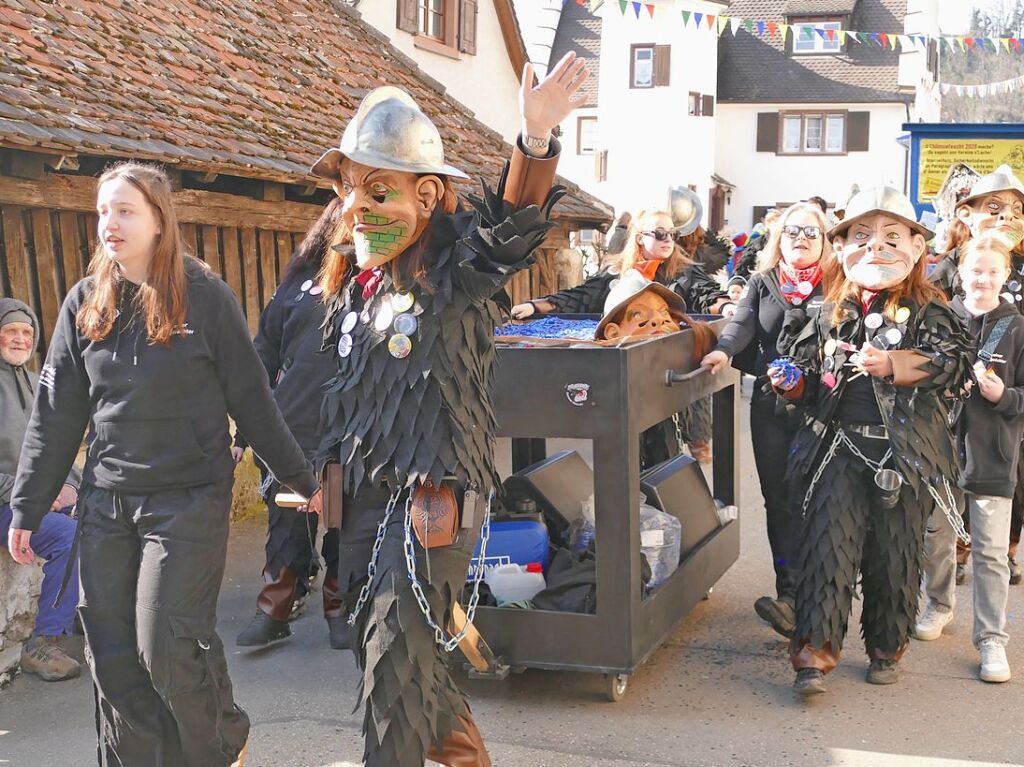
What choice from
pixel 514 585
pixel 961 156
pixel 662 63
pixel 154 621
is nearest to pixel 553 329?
pixel 514 585

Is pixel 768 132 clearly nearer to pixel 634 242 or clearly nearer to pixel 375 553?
pixel 634 242

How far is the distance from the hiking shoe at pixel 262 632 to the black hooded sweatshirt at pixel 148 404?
1.87 meters

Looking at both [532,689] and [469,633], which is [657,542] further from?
[469,633]

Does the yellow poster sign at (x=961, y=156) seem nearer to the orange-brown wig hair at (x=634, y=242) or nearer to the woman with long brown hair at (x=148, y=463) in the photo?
the orange-brown wig hair at (x=634, y=242)

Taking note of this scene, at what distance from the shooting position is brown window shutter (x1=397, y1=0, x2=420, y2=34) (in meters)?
13.5

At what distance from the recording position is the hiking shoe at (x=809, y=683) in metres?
4.63

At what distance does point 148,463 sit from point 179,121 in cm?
435

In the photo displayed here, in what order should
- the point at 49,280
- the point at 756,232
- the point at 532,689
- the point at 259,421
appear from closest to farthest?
the point at 259,421
the point at 532,689
the point at 49,280
the point at 756,232

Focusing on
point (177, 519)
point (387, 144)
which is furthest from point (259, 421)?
point (387, 144)

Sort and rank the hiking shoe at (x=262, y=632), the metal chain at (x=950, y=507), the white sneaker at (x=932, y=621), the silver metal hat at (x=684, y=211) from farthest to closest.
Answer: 1. the silver metal hat at (x=684, y=211)
2. the white sneaker at (x=932, y=621)
3. the hiking shoe at (x=262, y=632)
4. the metal chain at (x=950, y=507)

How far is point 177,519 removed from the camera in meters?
3.41

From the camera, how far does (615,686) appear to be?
15.2 ft

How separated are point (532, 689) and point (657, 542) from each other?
0.76 metres

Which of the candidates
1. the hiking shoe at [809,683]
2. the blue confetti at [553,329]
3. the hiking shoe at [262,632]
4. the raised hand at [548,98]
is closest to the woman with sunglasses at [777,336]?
the hiking shoe at [809,683]
